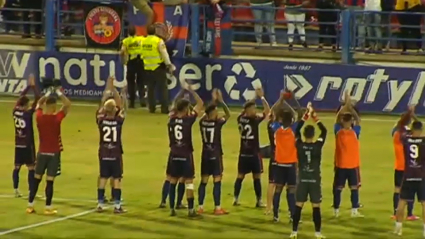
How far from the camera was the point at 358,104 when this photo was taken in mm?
30688

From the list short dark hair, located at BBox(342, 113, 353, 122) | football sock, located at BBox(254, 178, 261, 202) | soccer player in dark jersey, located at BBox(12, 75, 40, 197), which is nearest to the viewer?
short dark hair, located at BBox(342, 113, 353, 122)

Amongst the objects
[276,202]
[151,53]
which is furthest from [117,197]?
[151,53]

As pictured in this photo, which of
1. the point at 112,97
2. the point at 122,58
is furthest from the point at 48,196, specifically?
the point at 122,58

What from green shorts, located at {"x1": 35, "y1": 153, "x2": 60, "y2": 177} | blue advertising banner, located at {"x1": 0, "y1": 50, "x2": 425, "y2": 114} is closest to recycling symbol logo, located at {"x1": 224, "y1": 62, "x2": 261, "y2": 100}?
blue advertising banner, located at {"x1": 0, "y1": 50, "x2": 425, "y2": 114}

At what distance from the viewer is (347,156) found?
726 inches

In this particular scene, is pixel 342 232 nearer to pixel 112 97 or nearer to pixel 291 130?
pixel 291 130

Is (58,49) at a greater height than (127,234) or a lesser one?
greater

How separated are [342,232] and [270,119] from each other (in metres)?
2.29

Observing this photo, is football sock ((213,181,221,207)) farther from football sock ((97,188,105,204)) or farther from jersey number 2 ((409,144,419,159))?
jersey number 2 ((409,144,419,159))

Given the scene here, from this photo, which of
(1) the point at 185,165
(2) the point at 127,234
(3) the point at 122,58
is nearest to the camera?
(2) the point at 127,234

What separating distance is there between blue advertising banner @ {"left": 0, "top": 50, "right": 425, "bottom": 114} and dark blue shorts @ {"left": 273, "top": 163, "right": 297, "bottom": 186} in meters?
13.1

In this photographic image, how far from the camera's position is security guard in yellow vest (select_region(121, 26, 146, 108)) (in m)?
29.9

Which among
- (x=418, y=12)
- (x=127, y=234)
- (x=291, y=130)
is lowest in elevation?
(x=127, y=234)

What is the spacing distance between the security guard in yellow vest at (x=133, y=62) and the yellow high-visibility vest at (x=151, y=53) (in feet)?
0.50
